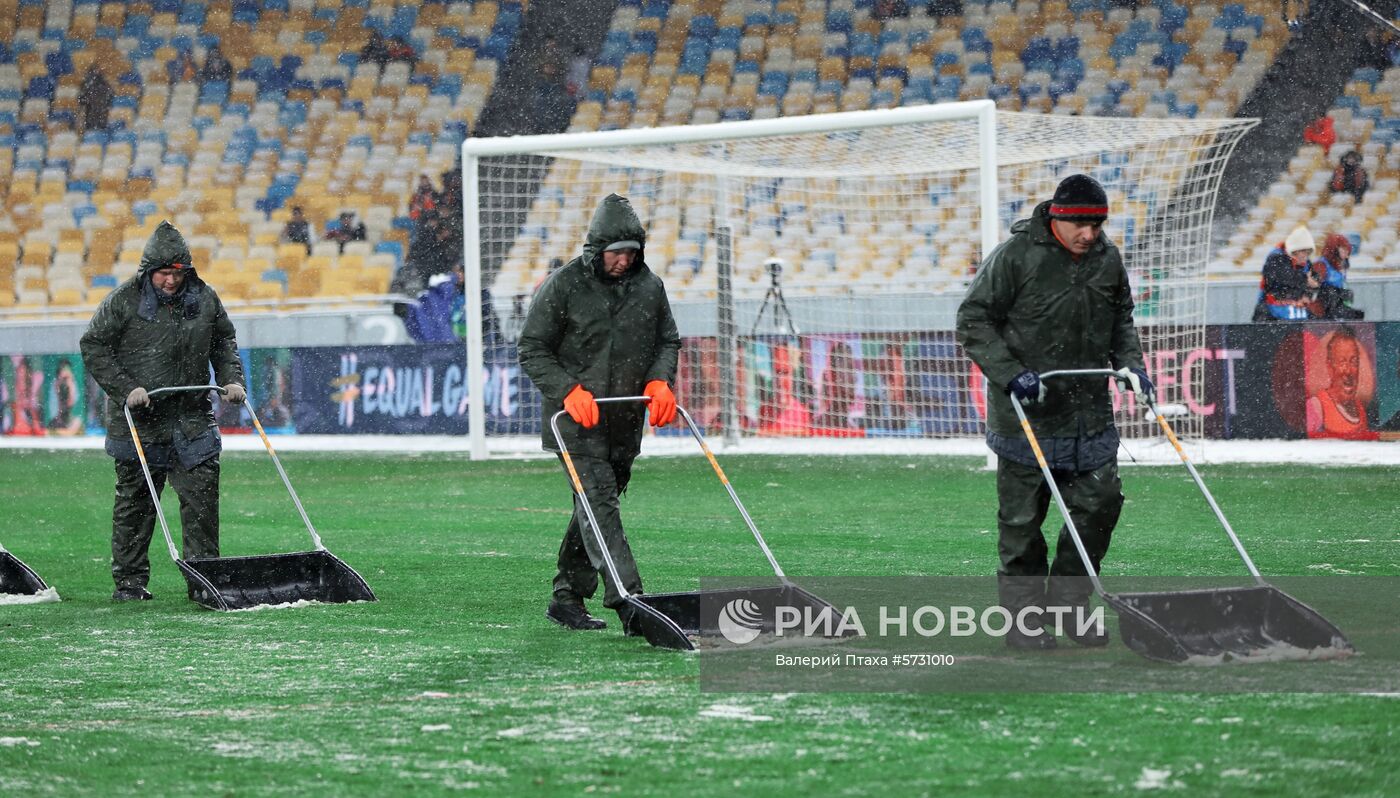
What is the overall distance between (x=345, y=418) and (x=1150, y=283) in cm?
997

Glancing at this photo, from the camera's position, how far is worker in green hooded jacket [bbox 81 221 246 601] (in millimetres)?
8758

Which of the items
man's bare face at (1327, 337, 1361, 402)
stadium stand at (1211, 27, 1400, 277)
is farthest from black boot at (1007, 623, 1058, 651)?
stadium stand at (1211, 27, 1400, 277)

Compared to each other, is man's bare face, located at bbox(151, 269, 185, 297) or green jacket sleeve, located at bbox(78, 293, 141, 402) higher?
man's bare face, located at bbox(151, 269, 185, 297)

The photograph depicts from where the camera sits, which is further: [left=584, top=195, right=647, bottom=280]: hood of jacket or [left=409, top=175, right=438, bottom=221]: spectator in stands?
[left=409, top=175, right=438, bottom=221]: spectator in stands

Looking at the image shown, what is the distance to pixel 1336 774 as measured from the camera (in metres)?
4.43

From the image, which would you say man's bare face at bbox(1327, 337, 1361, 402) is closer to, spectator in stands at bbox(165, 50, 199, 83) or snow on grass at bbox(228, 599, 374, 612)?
snow on grass at bbox(228, 599, 374, 612)

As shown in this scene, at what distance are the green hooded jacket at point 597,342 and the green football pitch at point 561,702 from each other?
2.64ft

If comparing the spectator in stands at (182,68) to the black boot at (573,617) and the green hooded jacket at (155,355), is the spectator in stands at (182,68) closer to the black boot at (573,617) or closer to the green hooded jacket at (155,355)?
the green hooded jacket at (155,355)

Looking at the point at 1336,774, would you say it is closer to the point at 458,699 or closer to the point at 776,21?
the point at 458,699

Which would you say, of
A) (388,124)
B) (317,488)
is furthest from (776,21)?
(317,488)

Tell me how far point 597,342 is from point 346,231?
19895 mm

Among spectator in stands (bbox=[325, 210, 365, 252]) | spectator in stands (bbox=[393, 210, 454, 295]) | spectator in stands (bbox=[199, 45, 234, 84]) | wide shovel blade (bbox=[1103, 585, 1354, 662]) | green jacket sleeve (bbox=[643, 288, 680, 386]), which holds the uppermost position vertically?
spectator in stands (bbox=[199, 45, 234, 84])

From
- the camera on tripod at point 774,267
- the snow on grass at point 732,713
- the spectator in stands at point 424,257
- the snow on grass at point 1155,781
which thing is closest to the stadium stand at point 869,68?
the camera on tripod at point 774,267

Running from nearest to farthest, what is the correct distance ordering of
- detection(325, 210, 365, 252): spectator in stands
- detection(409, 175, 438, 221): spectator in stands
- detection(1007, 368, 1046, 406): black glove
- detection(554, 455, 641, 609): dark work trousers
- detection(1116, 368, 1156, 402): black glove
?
detection(1007, 368, 1046, 406): black glove
detection(1116, 368, 1156, 402): black glove
detection(554, 455, 641, 609): dark work trousers
detection(409, 175, 438, 221): spectator in stands
detection(325, 210, 365, 252): spectator in stands
